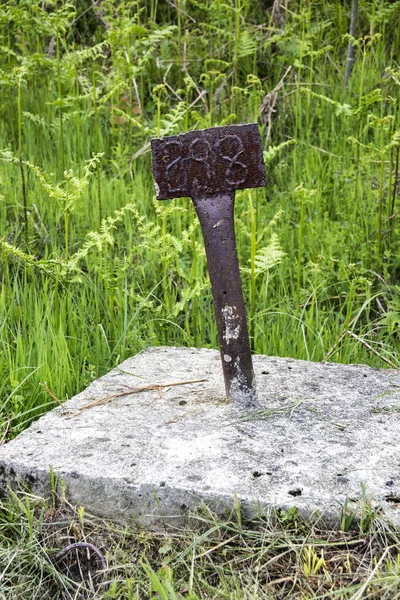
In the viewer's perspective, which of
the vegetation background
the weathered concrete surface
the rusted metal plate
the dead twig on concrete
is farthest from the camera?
the vegetation background

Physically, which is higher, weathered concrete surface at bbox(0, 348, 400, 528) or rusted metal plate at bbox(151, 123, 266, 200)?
rusted metal plate at bbox(151, 123, 266, 200)

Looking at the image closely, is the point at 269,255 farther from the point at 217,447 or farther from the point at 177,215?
the point at 217,447

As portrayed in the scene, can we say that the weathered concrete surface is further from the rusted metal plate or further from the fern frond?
the rusted metal plate

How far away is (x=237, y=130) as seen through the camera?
7.87 ft

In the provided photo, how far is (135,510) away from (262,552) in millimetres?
389

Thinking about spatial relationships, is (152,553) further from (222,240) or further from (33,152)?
(33,152)

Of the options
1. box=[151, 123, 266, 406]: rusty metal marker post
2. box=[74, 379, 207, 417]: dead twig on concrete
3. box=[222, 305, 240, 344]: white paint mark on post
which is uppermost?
box=[151, 123, 266, 406]: rusty metal marker post

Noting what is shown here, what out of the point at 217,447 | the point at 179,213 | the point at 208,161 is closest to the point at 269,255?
the point at 208,161

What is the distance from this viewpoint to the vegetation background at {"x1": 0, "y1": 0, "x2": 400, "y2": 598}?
3178mm

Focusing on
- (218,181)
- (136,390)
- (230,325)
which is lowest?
(136,390)

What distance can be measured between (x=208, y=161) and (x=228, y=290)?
430 millimetres

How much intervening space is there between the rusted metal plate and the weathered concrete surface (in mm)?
751

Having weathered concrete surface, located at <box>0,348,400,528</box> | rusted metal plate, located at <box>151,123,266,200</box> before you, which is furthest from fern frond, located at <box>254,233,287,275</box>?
rusted metal plate, located at <box>151,123,266,200</box>

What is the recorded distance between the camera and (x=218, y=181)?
2436mm
